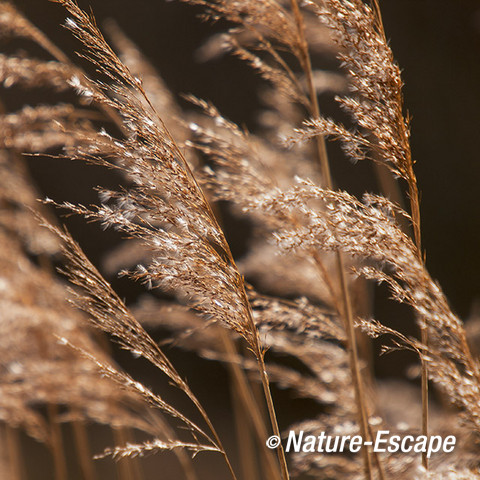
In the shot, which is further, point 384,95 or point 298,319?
point 298,319

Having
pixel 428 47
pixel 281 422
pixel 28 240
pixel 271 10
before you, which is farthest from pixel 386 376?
pixel 271 10

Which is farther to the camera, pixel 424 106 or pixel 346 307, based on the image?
pixel 424 106

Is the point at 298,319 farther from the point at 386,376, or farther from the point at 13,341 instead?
the point at 386,376

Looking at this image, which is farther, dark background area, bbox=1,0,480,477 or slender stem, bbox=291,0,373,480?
dark background area, bbox=1,0,480,477

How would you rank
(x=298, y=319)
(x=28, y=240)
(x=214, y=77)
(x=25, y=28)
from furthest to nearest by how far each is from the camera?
(x=214, y=77) < (x=28, y=240) < (x=25, y=28) < (x=298, y=319)

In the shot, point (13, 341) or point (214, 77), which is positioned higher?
point (214, 77)

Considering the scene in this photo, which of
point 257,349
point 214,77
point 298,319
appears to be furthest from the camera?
point 214,77

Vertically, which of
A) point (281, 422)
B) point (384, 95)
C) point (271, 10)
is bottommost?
point (281, 422)

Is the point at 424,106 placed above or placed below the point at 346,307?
above
